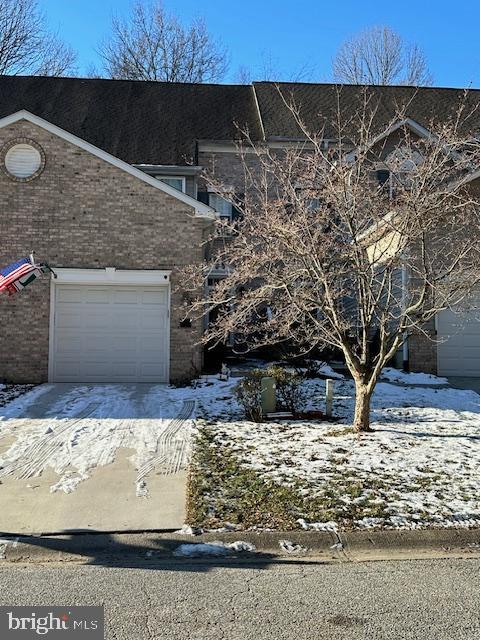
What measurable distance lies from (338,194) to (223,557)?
5.12 meters

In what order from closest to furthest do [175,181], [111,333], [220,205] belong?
[111,333]
[175,181]
[220,205]

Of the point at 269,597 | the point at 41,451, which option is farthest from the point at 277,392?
the point at 269,597

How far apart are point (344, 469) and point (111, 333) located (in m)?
7.95

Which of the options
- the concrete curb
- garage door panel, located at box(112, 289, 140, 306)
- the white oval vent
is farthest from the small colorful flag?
the white oval vent

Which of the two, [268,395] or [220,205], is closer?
[268,395]

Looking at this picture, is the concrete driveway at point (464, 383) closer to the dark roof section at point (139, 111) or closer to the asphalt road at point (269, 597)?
the asphalt road at point (269, 597)

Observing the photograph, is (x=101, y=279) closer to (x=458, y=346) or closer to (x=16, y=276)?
(x=16, y=276)

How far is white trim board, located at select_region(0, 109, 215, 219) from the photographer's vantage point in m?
12.7

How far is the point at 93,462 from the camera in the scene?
6824mm

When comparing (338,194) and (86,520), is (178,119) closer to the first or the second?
(338,194)

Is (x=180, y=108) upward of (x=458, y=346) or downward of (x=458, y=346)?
upward

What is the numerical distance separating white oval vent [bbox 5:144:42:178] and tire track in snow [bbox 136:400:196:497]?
7249mm

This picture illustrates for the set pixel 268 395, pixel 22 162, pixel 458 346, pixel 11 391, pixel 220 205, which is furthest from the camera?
pixel 220 205

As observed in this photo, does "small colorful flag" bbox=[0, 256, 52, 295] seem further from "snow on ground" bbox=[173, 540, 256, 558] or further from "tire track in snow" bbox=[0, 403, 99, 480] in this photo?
"snow on ground" bbox=[173, 540, 256, 558]
